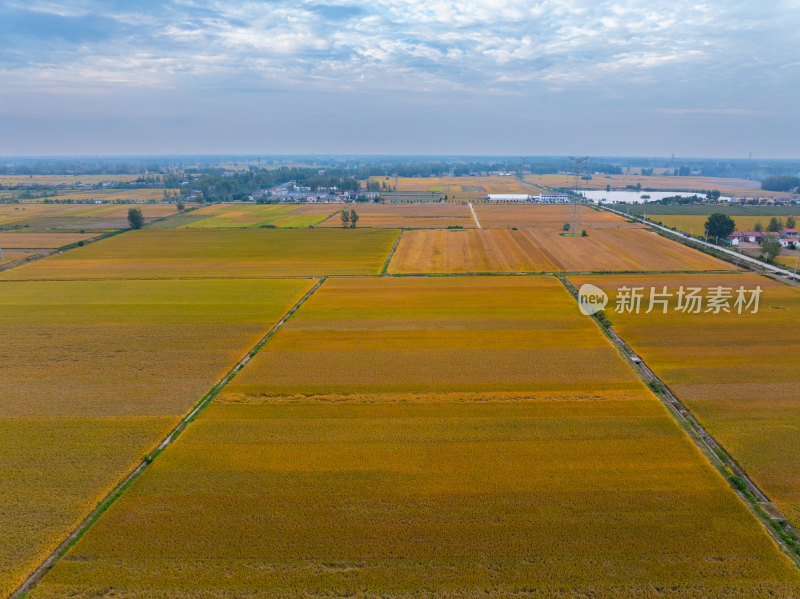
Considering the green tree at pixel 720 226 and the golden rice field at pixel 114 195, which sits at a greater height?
the golden rice field at pixel 114 195

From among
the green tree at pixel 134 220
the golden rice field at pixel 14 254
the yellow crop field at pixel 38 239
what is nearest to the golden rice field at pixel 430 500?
the golden rice field at pixel 14 254

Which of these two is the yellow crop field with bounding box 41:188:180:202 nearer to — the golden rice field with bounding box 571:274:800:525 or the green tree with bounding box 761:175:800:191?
the golden rice field with bounding box 571:274:800:525

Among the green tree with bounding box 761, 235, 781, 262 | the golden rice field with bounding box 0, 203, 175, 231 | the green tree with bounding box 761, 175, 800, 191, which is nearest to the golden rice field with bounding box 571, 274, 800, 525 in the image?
the green tree with bounding box 761, 235, 781, 262

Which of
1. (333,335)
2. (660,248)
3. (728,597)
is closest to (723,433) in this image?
(728,597)

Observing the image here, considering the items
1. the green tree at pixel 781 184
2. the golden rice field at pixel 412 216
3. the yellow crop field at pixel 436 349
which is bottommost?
the yellow crop field at pixel 436 349

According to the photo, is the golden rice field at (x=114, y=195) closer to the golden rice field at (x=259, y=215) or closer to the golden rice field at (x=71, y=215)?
the golden rice field at (x=71, y=215)

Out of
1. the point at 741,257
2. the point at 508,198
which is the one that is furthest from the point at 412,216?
the point at 741,257

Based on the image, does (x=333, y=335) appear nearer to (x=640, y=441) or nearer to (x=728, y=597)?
(x=640, y=441)
